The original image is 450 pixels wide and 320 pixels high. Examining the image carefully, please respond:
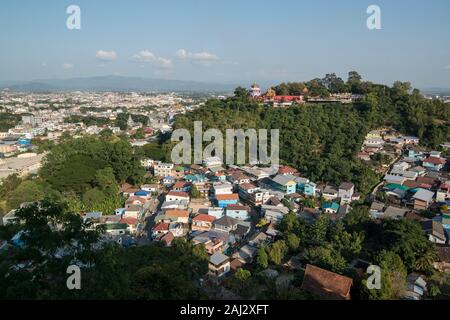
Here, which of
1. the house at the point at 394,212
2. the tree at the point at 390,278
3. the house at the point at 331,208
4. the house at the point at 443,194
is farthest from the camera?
the house at the point at 443,194

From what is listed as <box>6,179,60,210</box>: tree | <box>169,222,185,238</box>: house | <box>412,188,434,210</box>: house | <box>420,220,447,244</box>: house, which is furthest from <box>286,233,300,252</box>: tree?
<box>6,179,60,210</box>: tree

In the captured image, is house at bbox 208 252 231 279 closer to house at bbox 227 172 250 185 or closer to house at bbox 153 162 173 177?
house at bbox 227 172 250 185

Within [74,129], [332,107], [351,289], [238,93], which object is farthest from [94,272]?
[74,129]

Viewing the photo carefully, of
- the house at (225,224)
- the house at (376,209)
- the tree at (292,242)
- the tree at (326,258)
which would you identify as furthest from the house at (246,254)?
the house at (376,209)

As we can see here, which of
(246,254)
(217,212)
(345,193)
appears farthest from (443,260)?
(217,212)

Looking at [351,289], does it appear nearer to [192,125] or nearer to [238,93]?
[192,125]

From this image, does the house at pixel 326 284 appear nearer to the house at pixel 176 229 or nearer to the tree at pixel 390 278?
the tree at pixel 390 278
